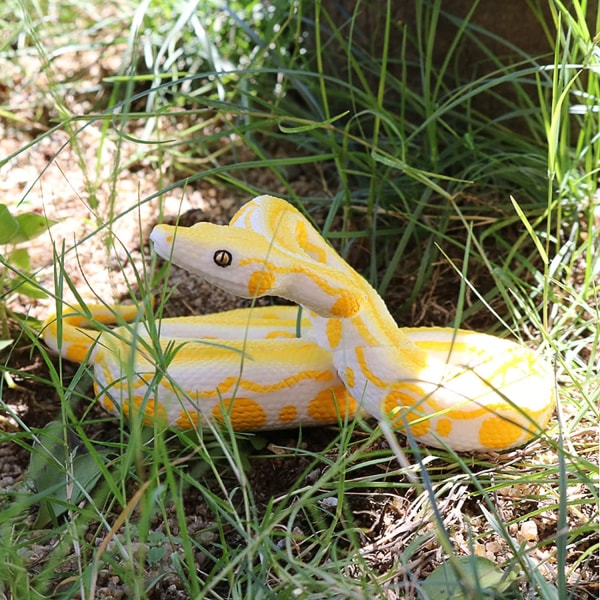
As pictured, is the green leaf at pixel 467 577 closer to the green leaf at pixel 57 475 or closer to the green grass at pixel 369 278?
the green grass at pixel 369 278

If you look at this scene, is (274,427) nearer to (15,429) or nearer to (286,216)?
(286,216)

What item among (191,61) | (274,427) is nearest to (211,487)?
(274,427)

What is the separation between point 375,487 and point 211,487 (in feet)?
0.98

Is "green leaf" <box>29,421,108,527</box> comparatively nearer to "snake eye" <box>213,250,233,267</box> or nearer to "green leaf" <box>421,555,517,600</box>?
"snake eye" <box>213,250,233,267</box>

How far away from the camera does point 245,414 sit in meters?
1.55

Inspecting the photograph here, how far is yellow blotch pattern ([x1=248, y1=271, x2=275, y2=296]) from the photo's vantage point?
1351 millimetres

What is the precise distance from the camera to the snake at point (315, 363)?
136 cm

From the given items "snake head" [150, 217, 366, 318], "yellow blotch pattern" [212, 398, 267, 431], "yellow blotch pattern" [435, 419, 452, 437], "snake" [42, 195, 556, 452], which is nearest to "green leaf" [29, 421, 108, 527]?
"snake" [42, 195, 556, 452]

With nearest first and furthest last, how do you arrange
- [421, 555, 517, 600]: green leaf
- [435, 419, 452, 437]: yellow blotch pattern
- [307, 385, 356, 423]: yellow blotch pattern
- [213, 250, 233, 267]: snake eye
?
1. [421, 555, 517, 600]: green leaf
2. [213, 250, 233, 267]: snake eye
3. [435, 419, 452, 437]: yellow blotch pattern
4. [307, 385, 356, 423]: yellow blotch pattern

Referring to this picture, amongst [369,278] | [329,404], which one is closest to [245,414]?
[329,404]

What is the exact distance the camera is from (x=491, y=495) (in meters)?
1.43

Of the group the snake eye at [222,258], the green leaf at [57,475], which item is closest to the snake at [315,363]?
the snake eye at [222,258]

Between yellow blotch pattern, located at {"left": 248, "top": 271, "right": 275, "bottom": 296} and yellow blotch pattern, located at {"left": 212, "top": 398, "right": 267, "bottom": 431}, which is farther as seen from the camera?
yellow blotch pattern, located at {"left": 212, "top": 398, "right": 267, "bottom": 431}

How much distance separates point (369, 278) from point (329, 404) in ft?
1.48
